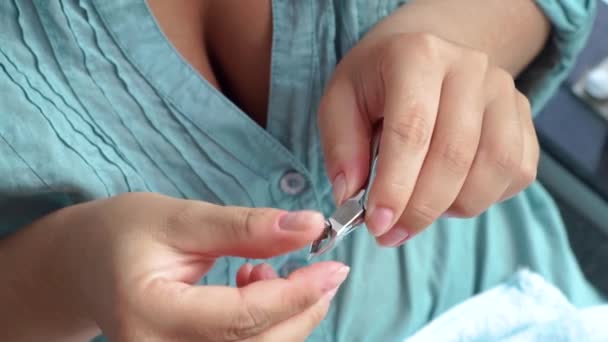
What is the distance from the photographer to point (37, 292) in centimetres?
41

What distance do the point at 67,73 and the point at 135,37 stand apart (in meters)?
0.06

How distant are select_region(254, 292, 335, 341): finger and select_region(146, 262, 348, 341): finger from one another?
11 mm

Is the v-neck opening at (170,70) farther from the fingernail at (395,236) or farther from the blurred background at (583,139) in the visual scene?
the blurred background at (583,139)

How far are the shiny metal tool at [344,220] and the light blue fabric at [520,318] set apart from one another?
0.68 feet

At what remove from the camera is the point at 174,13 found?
1.57ft

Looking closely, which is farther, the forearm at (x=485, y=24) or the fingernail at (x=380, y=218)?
the forearm at (x=485, y=24)

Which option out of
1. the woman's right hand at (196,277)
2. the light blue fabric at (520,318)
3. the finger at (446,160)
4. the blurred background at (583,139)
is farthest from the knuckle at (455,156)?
the blurred background at (583,139)

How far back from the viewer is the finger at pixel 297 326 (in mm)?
315

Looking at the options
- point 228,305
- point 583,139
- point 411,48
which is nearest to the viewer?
point 228,305

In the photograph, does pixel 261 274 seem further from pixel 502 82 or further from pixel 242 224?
pixel 502 82

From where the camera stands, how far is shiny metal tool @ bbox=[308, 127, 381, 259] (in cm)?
34

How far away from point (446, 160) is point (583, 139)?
1.17ft

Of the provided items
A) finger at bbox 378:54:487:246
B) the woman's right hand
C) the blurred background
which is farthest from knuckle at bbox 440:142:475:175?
the blurred background

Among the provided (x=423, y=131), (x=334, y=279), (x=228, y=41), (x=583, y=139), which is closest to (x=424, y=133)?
(x=423, y=131)
